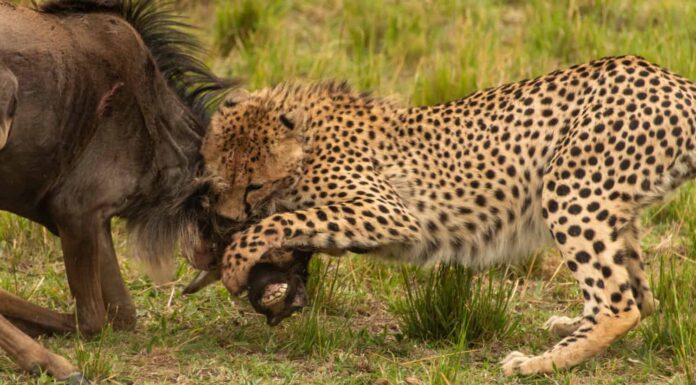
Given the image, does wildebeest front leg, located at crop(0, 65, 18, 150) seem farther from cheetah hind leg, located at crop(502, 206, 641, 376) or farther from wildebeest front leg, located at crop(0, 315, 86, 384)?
cheetah hind leg, located at crop(502, 206, 641, 376)

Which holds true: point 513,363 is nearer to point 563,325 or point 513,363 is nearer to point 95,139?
point 563,325

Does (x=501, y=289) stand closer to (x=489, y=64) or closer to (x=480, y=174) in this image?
(x=480, y=174)

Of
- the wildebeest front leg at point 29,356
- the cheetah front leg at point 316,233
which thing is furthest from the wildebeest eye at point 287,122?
the wildebeest front leg at point 29,356

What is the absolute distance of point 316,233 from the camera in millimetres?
5934

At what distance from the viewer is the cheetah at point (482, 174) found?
5.89 meters

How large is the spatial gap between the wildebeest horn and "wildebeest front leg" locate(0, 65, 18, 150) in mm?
1225

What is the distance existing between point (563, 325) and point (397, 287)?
95 cm

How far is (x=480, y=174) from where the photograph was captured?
20.9ft

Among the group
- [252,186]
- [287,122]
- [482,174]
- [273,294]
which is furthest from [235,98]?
[482,174]

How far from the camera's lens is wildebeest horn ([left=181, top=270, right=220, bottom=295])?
632 centimetres

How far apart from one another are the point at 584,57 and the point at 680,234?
2.08 metres

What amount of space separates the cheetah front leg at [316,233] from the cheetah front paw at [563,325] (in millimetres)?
820

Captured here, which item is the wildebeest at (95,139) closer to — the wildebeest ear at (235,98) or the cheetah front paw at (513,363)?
the wildebeest ear at (235,98)

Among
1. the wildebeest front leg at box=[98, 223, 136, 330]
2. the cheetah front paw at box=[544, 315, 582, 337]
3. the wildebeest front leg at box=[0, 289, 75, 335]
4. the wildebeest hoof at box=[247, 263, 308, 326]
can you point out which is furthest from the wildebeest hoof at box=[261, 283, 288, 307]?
the cheetah front paw at box=[544, 315, 582, 337]
